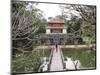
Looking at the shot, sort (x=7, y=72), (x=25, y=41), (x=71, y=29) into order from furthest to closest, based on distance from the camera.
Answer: (x=71, y=29) → (x=25, y=41) → (x=7, y=72)

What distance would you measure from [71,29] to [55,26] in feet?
0.62

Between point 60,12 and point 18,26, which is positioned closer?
point 18,26

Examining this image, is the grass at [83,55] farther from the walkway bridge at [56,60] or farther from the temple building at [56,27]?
the temple building at [56,27]

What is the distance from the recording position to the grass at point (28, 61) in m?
1.89

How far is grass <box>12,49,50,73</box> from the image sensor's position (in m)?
1.89

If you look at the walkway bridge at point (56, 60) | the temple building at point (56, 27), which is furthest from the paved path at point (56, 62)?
the temple building at point (56, 27)

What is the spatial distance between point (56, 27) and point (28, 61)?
1.55 ft

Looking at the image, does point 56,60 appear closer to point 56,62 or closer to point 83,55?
point 56,62

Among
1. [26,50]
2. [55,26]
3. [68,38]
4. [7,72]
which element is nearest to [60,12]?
[55,26]

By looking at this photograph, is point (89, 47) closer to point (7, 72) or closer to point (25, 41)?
point (25, 41)

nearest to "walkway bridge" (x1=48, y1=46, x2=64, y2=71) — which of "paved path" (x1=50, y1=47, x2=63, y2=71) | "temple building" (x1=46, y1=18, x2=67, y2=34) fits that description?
"paved path" (x1=50, y1=47, x2=63, y2=71)

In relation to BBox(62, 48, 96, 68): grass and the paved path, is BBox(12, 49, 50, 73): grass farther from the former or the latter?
BBox(62, 48, 96, 68): grass

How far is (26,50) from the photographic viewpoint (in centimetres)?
192

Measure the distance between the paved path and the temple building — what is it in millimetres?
212
